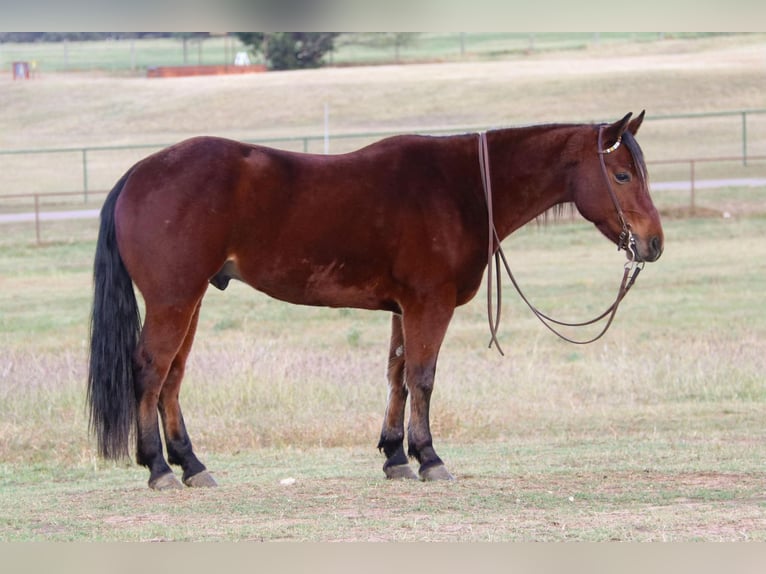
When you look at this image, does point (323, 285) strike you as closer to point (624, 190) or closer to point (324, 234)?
point (324, 234)

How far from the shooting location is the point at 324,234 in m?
7.62

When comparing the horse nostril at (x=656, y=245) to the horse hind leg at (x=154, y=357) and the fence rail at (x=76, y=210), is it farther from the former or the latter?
the fence rail at (x=76, y=210)

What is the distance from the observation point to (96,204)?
29.7 meters

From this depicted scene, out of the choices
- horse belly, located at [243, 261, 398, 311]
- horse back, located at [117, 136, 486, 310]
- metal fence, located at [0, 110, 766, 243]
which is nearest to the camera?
horse back, located at [117, 136, 486, 310]

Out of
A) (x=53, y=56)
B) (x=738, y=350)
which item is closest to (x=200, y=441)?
(x=738, y=350)

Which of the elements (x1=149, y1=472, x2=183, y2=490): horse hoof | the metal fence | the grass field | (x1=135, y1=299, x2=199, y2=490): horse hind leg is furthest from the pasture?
the grass field

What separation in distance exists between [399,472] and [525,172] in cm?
208

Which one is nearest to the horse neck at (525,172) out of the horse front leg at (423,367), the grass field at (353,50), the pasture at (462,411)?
the horse front leg at (423,367)

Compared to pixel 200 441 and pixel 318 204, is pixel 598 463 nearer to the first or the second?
pixel 318 204

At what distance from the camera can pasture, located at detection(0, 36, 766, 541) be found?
6.62 metres

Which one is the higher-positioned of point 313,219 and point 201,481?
point 313,219

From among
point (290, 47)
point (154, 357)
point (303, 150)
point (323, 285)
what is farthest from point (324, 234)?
point (290, 47)

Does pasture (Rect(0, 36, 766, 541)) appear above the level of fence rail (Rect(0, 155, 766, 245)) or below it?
below

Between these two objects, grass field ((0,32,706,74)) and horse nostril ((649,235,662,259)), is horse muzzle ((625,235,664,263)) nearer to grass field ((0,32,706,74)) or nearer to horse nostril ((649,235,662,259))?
horse nostril ((649,235,662,259))
